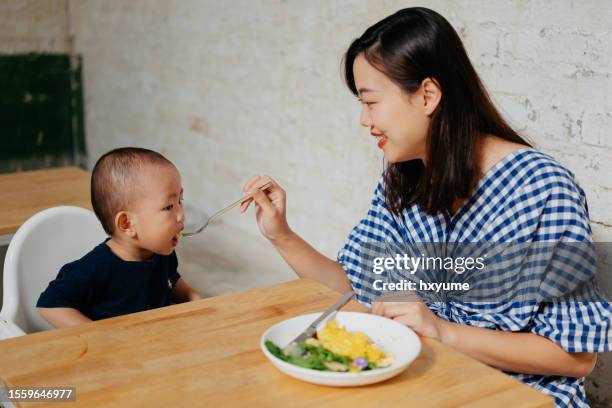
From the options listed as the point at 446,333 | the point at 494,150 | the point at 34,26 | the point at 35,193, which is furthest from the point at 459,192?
the point at 34,26

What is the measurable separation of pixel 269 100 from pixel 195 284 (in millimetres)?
979

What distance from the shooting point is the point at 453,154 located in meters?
1.58

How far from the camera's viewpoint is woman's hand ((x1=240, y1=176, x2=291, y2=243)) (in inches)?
66.6

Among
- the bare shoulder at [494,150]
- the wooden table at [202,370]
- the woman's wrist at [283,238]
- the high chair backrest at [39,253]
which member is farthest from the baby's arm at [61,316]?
the bare shoulder at [494,150]

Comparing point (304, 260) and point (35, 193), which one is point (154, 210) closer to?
point (304, 260)

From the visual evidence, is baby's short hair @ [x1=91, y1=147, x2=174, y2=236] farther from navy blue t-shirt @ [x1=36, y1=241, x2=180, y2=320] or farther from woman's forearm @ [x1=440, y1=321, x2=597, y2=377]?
woman's forearm @ [x1=440, y1=321, x2=597, y2=377]

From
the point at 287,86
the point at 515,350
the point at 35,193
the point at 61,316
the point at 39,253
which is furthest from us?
the point at 287,86

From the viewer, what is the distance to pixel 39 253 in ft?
6.30

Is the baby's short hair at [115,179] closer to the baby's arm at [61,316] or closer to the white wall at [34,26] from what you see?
the baby's arm at [61,316]

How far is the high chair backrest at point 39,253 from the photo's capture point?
6.08ft

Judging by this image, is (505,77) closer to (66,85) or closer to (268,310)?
(268,310)

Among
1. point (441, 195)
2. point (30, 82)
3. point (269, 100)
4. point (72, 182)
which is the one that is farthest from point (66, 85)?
point (441, 195)

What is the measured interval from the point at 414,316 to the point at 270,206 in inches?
19.4

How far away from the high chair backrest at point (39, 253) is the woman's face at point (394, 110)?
83cm
